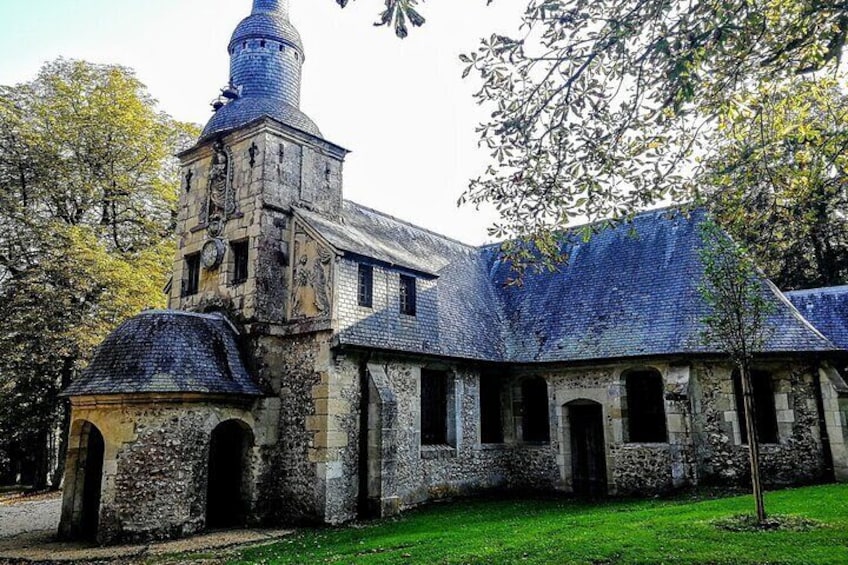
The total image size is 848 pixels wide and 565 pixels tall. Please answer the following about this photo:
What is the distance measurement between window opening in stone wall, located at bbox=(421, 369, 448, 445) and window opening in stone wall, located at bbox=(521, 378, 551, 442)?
9.98ft

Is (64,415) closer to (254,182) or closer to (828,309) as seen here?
(254,182)

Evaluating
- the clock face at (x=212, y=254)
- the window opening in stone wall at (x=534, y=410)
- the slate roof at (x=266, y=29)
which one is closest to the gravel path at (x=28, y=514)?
the clock face at (x=212, y=254)

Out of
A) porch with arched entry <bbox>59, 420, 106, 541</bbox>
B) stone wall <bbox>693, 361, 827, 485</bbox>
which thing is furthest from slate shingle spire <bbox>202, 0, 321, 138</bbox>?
stone wall <bbox>693, 361, 827, 485</bbox>

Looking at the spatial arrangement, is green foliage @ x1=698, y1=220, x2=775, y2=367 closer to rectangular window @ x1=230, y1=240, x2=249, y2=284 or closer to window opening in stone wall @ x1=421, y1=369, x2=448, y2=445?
window opening in stone wall @ x1=421, y1=369, x2=448, y2=445

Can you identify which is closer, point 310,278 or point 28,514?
point 310,278

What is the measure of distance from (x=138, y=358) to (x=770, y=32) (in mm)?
13434

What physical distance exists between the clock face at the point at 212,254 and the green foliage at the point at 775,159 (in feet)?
40.8

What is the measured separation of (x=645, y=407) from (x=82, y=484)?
48.1 ft

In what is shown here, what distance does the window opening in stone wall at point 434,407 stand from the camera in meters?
18.1

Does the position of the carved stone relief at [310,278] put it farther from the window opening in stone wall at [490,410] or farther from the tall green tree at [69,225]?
the tall green tree at [69,225]

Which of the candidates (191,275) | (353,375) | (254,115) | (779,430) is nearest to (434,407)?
(353,375)

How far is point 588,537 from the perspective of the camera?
1074cm

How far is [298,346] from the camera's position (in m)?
16.2

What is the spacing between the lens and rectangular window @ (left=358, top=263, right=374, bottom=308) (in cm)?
1684
